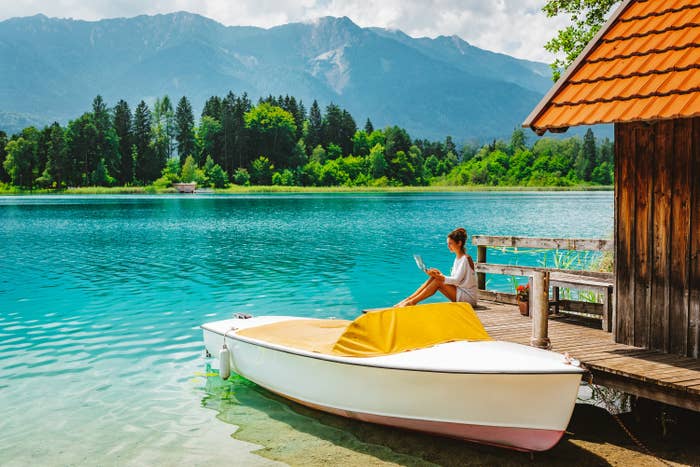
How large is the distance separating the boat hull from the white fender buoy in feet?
5.55

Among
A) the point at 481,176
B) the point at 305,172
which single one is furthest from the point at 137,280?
the point at 481,176

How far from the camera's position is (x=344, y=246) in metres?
34.5

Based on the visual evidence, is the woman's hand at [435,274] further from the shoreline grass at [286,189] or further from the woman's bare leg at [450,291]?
the shoreline grass at [286,189]

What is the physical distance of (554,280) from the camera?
1032 cm

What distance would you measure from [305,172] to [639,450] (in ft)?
497

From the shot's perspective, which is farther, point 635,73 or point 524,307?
point 524,307

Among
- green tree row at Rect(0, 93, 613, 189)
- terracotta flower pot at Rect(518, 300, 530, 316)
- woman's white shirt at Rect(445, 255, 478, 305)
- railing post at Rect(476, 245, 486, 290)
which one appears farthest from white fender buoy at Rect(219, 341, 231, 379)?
green tree row at Rect(0, 93, 613, 189)

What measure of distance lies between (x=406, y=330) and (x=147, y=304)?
12.3m

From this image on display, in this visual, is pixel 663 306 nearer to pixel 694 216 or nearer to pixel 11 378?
pixel 694 216

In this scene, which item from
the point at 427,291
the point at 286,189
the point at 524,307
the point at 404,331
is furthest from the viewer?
the point at 286,189

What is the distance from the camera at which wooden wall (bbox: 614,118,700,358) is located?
7.47 m

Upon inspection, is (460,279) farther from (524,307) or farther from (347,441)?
(347,441)

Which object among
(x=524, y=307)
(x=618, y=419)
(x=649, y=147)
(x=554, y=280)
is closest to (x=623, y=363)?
(x=618, y=419)

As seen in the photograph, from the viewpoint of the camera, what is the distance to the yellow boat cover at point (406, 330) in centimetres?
770
